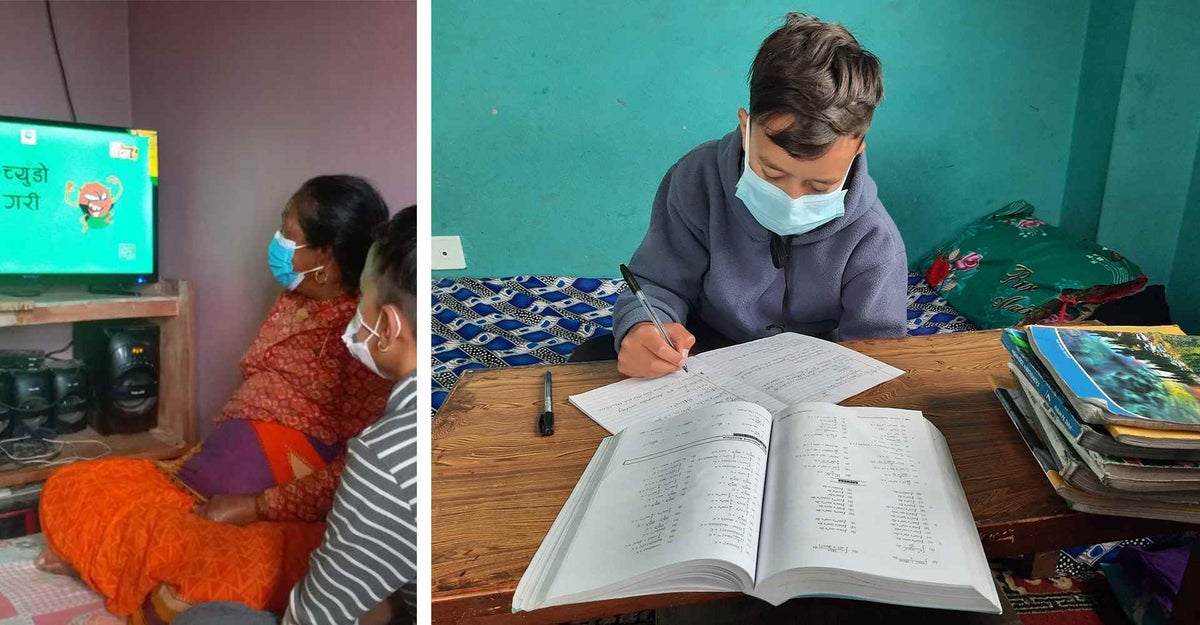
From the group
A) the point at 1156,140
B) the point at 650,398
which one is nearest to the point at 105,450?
the point at 650,398

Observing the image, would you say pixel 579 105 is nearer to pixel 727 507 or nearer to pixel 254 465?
pixel 254 465

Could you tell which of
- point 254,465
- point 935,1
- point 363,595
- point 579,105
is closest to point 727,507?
point 363,595

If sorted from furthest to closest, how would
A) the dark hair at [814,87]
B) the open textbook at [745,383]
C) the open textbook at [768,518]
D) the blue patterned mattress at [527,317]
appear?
1. the blue patterned mattress at [527,317]
2. the dark hair at [814,87]
3. the open textbook at [745,383]
4. the open textbook at [768,518]

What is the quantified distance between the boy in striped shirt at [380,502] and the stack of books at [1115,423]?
15.9 inches

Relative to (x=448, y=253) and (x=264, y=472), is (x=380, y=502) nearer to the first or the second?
(x=264, y=472)

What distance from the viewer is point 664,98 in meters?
1.33

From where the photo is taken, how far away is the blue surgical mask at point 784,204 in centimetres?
93

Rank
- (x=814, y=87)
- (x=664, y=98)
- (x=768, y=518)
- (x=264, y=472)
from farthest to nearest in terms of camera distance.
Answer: (x=664, y=98)
(x=814, y=87)
(x=264, y=472)
(x=768, y=518)

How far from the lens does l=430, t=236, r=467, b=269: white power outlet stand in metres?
1.40

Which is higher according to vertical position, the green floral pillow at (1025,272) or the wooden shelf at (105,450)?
the green floral pillow at (1025,272)

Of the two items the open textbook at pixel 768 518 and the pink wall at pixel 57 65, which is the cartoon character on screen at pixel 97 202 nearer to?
the pink wall at pixel 57 65

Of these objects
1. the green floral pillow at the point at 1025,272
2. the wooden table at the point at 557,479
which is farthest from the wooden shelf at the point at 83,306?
the green floral pillow at the point at 1025,272

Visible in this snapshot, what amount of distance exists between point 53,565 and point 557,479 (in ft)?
1.18

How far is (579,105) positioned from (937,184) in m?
0.68
